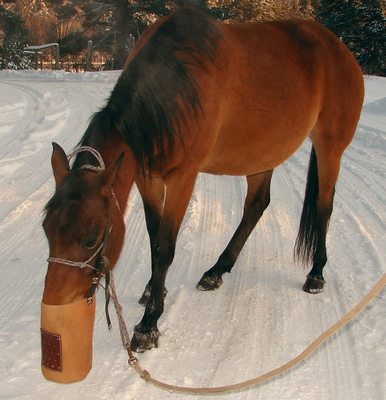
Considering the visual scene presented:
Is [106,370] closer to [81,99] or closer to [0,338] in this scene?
[0,338]

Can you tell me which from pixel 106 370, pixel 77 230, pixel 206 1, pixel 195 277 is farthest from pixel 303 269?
pixel 206 1

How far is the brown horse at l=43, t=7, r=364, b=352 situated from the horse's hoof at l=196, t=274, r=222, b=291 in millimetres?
11

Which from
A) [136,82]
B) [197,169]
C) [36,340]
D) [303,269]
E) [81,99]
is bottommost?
[81,99]

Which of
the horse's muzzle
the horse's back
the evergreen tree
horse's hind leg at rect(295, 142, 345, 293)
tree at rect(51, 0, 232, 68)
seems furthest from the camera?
tree at rect(51, 0, 232, 68)

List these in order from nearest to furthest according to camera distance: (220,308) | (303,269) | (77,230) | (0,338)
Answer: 1. (77,230)
2. (0,338)
3. (220,308)
4. (303,269)

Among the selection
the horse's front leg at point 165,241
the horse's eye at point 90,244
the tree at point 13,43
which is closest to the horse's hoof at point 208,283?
the horse's front leg at point 165,241

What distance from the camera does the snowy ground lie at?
2.27 m

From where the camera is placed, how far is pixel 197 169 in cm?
274

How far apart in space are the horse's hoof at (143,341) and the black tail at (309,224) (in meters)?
1.66

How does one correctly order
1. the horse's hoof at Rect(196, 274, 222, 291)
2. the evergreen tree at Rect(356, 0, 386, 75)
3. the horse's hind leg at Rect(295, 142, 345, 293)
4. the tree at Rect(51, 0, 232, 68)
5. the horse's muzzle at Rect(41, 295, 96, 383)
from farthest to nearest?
the tree at Rect(51, 0, 232, 68) → the evergreen tree at Rect(356, 0, 386, 75) → the horse's hind leg at Rect(295, 142, 345, 293) → the horse's hoof at Rect(196, 274, 222, 291) → the horse's muzzle at Rect(41, 295, 96, 383)

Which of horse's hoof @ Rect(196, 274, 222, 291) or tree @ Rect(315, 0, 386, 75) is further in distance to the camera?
tree @ Rect(315, 0, 386, 75)

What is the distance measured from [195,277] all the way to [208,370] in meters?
1.16

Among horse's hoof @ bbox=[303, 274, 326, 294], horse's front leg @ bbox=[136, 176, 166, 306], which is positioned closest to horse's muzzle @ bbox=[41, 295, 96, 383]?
horse's front leg @ bbox=[136, 176, 166, 306]

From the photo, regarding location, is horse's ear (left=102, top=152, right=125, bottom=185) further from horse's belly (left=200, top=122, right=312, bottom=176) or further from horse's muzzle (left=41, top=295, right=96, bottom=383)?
horse's belly (left=200, top=122, right=312, bottom=176)
